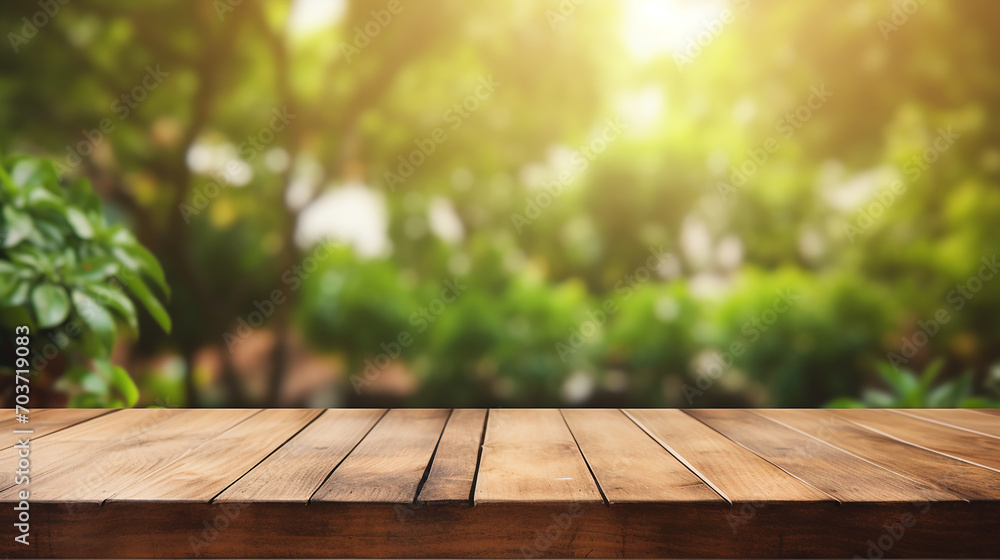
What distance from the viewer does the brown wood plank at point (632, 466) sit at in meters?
0.98

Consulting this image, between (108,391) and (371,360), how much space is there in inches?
31.8

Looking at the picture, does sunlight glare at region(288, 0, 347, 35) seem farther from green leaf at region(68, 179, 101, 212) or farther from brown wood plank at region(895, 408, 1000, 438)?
brown wood plank at region(895, 408, 1000, 438)

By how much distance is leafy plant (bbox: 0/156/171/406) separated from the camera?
1.70m

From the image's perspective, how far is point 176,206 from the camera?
2.10 metres

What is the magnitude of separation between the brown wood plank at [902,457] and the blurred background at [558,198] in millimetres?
507

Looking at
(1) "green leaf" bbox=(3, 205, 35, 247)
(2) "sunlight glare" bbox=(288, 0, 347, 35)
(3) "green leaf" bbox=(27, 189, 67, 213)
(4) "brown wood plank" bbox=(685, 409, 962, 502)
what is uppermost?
(2) "sunlight glare" bbox=(288, 0, 347, 35)

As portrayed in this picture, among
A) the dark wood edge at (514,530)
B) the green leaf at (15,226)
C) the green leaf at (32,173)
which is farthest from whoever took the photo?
the green leaf at (32,173)

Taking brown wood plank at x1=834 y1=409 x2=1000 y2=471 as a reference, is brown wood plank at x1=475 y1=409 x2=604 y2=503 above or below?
above

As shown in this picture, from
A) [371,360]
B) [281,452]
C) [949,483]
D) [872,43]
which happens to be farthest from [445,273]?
[872,43]
